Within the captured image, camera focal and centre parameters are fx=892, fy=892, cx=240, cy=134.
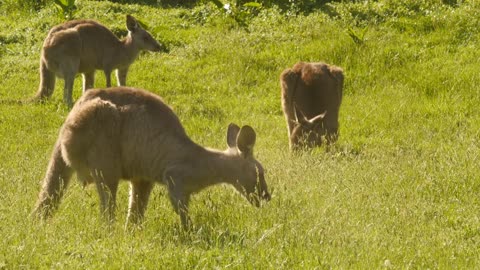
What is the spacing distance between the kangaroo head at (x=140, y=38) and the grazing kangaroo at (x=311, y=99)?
373 cm

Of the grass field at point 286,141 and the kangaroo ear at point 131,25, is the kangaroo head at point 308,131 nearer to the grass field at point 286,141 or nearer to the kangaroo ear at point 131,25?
the grass field at point 286,141

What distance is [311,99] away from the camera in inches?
404

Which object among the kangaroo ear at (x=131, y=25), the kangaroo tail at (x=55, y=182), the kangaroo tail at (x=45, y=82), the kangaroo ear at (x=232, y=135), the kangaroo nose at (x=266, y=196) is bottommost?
the kangaroo tail at (x=45, y=82)

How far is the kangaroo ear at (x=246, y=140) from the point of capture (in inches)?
267

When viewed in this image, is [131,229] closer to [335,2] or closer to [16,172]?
[16,172]

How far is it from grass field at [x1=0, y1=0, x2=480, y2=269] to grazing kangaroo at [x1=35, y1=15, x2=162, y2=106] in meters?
0.31

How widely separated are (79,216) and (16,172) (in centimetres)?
193

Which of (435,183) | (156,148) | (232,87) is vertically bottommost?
(232,87)

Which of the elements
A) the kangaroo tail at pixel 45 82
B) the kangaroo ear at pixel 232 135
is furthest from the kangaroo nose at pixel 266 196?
the kangaroo tail at pixel 45 82

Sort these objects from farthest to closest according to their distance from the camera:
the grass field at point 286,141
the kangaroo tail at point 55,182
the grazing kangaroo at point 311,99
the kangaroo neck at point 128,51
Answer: the kangaroo neck at point 128,51
the grazing kangaroo at point 311,99
the kangaroo tail at point 55,182
the grass field at point 286,141

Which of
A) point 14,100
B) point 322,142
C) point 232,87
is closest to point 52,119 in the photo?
point 14,100

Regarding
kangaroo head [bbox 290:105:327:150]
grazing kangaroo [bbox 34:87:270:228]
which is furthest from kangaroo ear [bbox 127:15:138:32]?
grazing kangaroo [bbox 34:87:270:228]

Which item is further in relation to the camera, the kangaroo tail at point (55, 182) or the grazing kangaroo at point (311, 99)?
the grazing kangaroo at point (311, 99)

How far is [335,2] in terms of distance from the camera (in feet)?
51.9
